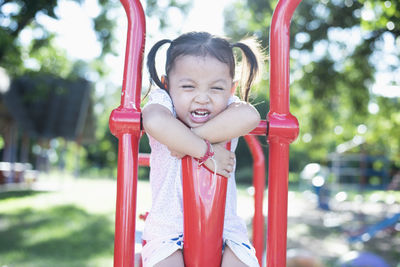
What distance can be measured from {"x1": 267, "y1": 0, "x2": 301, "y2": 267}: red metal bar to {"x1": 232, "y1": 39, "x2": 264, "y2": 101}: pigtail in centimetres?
15

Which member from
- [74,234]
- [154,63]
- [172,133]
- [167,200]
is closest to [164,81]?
[154,63]

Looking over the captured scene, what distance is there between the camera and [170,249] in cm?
127

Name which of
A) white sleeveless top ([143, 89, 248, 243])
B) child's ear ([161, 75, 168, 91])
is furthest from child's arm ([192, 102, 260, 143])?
child's ear ([161, 75, 168, 91])

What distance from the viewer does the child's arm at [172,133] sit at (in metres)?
1.21

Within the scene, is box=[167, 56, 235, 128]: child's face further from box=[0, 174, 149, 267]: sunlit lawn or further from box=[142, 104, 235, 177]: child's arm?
box=[0, 174, 149, 267]: sunlit lawn

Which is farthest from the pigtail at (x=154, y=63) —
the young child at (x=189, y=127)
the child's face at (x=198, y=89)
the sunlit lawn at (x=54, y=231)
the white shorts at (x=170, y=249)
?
the sunlit lawn at (x=54, y=231)

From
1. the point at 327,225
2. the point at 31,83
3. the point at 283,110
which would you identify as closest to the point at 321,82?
the point at 327,225

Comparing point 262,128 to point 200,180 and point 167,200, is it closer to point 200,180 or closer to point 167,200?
point 200,180

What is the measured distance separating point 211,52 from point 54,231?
20.6ft

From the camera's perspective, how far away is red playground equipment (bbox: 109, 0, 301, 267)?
1232 mm

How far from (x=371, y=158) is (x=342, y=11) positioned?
15508mm

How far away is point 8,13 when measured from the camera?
370 cm

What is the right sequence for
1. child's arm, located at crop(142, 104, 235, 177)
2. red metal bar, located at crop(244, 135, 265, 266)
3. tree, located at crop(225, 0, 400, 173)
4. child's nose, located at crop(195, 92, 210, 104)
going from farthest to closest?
tree, located at crop(225, 0, 400, 173)
red metal bar, located at crop(244, 135, 265, 266)
child's nose, located at crop(195, 92, 210, 104)
child's arm, located at crop(142, 104, 235, 177)

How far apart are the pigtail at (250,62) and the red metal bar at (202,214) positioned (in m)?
0.45
